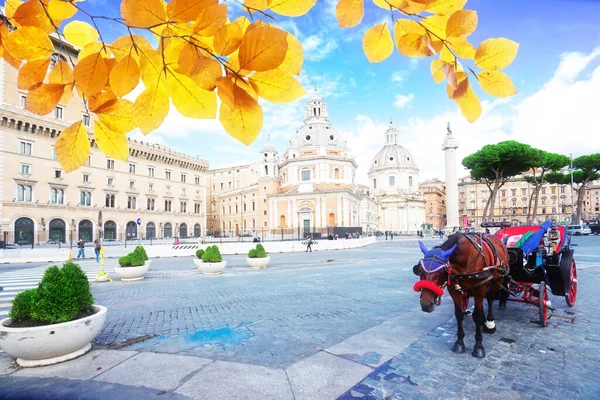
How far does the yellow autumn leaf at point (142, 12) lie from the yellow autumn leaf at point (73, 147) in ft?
1.40

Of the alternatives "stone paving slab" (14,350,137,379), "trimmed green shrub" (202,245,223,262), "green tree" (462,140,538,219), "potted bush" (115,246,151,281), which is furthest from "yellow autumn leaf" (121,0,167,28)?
"green tree" (462,140,538,219)

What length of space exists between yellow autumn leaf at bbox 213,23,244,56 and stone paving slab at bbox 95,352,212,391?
3716 millimetres

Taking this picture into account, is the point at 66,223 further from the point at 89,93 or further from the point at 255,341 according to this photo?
the point at 89,93

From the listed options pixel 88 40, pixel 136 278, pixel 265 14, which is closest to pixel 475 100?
pixel 265 14

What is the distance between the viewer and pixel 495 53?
108cm

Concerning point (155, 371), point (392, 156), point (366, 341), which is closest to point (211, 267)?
point (155, 371)

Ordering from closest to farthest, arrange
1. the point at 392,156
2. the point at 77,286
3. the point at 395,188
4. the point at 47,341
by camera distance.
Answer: the point at 47,341 → the point at 77,286 → the point at 395,188 → the point at 392,156

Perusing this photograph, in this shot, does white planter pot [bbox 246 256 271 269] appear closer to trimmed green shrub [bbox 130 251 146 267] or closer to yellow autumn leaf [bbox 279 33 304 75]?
trimmed green shrub [bbox 130 251 146 267]

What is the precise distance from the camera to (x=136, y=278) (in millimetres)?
12031

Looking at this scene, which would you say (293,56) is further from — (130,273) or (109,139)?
(130,273)

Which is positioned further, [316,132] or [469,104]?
[316,132]

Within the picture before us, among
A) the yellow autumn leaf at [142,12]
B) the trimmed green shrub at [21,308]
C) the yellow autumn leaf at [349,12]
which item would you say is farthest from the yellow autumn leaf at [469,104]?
the trimmed green shrub at [21,308]

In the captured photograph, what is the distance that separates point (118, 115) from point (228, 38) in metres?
0.52

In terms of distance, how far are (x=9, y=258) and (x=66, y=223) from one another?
22.8 metres
